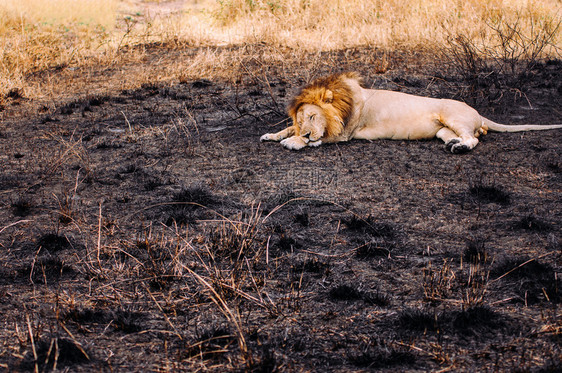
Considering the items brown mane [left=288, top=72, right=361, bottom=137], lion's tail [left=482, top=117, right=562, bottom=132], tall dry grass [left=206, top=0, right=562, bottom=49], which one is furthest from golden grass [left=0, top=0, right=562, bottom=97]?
brown mane [left=288, top=72, right=361, bottom=137]

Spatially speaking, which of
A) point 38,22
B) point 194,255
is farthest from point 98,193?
point 38,22

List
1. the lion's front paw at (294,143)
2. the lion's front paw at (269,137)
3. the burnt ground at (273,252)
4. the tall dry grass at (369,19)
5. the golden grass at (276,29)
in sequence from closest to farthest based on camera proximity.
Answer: the burnt ground at (273,252), the lion's front paw at (294,143), the lion's front paw at (269,137), the golden grass at (276,29), the tall dry grass at (369,19)

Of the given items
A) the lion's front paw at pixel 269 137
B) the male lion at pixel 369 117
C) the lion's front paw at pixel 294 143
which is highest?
the male lion at pixel 369 117

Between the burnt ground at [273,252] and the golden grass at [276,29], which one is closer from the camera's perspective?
the burnt ground at [273,252]

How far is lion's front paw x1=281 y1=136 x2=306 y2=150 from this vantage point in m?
6.36

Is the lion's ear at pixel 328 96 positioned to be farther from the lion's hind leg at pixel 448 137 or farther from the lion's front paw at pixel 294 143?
the lion's hind leg at pixel 448 137

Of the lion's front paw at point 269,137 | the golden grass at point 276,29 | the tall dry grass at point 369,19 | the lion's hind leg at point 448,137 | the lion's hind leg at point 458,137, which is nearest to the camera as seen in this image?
the lion's hind leg at point 458,137

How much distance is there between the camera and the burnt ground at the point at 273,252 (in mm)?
2809

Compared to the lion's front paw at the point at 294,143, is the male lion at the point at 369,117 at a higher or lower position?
higher

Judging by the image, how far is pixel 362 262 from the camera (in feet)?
12.7

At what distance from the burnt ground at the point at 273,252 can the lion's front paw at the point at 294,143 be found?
0.30 feet

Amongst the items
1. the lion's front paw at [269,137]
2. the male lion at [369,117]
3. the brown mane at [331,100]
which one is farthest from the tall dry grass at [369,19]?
the lion's front paw at [269,137]

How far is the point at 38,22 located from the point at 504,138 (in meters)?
13.2

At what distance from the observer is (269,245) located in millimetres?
4113
